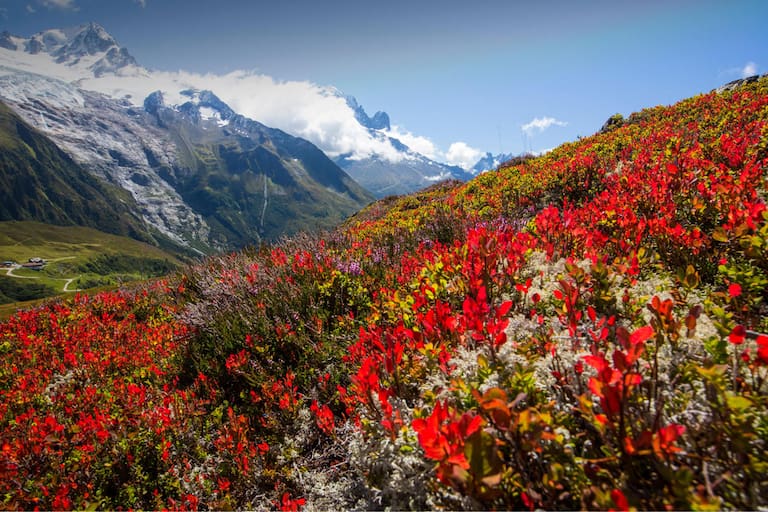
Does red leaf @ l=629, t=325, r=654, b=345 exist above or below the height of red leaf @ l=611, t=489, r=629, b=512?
above

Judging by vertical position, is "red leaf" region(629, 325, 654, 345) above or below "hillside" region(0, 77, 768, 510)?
above

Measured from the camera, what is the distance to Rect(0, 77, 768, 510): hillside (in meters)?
1.70

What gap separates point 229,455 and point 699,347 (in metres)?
4.14

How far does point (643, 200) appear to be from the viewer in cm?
446

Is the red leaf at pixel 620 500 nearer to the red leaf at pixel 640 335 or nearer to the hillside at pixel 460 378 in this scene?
the hillside at pixel 460 378

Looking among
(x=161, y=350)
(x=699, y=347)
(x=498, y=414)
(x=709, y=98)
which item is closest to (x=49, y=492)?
(x=161, y=350)

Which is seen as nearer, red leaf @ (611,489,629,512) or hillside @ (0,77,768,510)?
red leaf @ (611,489,629,512)

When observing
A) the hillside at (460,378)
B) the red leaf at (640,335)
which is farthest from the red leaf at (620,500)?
the red leaf at (640,335)

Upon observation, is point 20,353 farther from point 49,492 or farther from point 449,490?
point 449,490

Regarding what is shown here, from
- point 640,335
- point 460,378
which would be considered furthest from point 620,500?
point 460,378

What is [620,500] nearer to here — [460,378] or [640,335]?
[640,335]

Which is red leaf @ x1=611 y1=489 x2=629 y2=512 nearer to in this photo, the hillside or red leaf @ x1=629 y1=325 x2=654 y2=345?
the hillside

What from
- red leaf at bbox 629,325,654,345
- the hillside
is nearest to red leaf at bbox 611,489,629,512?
the hillside

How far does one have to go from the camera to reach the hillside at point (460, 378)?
5.58 ft
